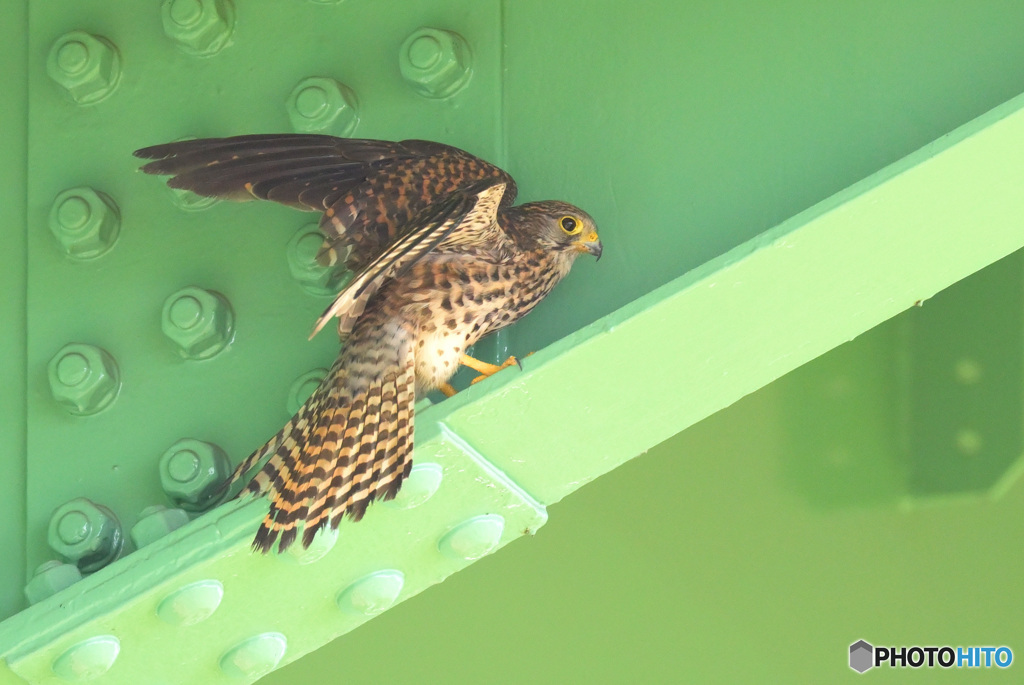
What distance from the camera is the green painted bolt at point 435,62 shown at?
53.1 inches

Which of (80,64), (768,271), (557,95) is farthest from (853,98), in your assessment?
(80,64)

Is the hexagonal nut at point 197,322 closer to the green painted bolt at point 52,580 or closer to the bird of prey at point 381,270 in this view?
the bird of prey at point 381,270

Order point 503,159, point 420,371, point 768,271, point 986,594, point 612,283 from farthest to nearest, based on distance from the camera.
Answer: point 986,594
point 420,371
point 503,159
point 612,283
point 768,271

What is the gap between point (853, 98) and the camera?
1218mm

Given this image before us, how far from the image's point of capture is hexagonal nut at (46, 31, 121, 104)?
1451mm

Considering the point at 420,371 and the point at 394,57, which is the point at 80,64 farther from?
the point at 420,371

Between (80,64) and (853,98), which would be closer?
(853,98)

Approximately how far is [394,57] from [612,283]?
1.52 ft

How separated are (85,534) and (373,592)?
1.29 ft

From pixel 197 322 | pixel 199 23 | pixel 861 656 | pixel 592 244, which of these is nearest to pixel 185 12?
pixel 199 23

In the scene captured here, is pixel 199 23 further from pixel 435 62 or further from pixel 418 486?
pixel 418 486

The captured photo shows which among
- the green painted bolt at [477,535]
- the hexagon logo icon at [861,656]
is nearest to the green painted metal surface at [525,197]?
the green painted bolt at [477,535]

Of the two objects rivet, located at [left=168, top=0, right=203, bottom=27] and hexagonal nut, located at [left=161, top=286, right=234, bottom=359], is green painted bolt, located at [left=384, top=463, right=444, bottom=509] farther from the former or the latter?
rivet, located at [left=168, top=0, right=203, bottom=27]

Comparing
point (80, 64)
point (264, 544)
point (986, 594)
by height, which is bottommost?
point (264, 544)
